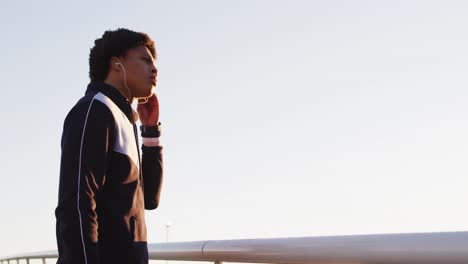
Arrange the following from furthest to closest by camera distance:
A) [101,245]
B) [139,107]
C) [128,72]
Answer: [139,107], [128,72], [101,245]

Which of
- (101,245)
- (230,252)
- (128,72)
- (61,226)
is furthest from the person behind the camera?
(230,252)

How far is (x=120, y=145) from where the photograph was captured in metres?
2.71

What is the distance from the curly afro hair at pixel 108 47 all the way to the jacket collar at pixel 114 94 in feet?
0.57

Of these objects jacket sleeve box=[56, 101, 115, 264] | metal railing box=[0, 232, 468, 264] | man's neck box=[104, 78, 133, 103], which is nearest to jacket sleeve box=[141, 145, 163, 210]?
metal railing box=[0, 232, 468, 264]

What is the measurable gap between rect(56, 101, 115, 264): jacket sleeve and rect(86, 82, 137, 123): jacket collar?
0.62 feet

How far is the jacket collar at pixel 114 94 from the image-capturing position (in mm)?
2867

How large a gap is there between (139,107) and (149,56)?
28.6 inches

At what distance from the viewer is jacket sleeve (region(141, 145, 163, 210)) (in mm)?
3391

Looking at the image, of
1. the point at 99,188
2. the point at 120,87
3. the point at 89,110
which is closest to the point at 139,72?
the point at 120,87

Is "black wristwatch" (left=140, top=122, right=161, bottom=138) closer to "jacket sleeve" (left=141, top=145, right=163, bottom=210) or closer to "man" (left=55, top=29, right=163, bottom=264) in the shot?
"jacket sleeve" (left=141, top=145, right=163, bottom=210)

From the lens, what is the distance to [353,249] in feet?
7.42

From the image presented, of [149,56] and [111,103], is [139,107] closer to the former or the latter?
[149,56]

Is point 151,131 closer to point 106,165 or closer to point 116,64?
point 116,64

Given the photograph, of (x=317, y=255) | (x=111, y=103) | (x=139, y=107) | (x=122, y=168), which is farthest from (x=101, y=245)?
(x=139, y=107)
